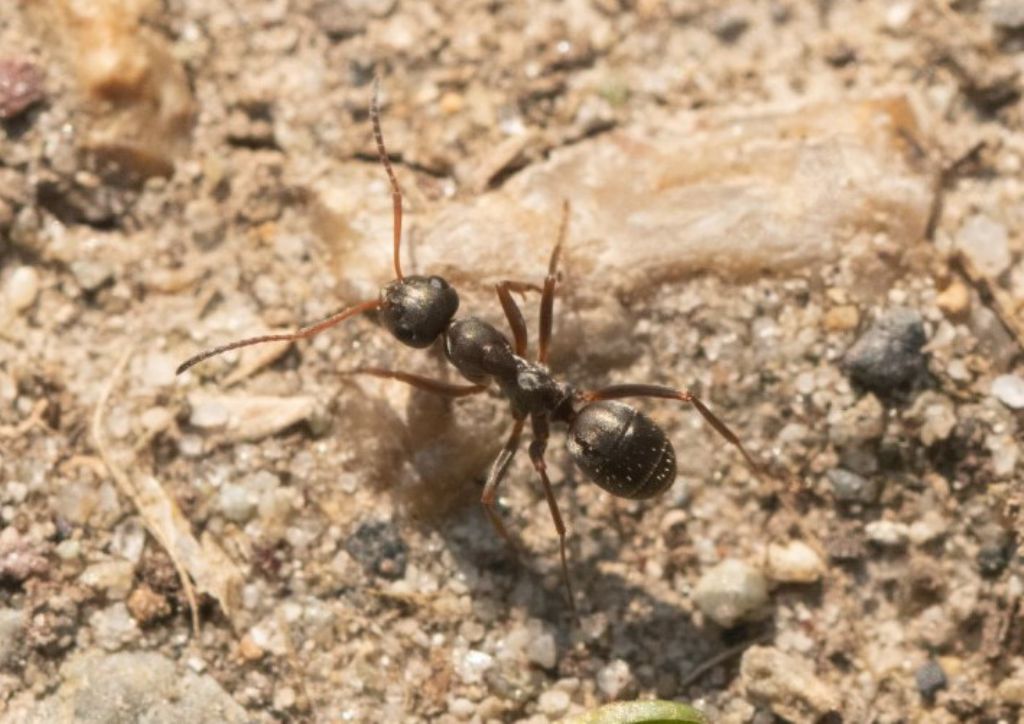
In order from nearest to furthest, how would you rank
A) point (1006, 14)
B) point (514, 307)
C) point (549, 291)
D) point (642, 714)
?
1. point (642, 714)
2. point (549, 291)
3. point (514, 307)
4. point (1006, 14)

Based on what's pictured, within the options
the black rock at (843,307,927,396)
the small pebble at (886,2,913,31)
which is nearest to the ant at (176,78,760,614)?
the black rock at (843,307,927,396)

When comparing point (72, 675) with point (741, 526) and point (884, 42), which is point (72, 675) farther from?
point (884, 42)

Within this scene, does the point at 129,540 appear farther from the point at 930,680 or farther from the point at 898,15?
the point at 898,15

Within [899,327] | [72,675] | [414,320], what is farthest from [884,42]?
[72,675]

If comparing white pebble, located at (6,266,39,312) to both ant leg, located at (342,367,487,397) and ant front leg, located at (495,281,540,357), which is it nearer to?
ant leg, located at (342,367,487,397)

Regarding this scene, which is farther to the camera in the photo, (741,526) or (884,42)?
(884,42)

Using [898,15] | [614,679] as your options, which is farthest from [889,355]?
[898,15]

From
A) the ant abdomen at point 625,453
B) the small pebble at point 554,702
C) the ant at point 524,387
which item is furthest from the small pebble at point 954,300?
the small pebble at point 554,702
